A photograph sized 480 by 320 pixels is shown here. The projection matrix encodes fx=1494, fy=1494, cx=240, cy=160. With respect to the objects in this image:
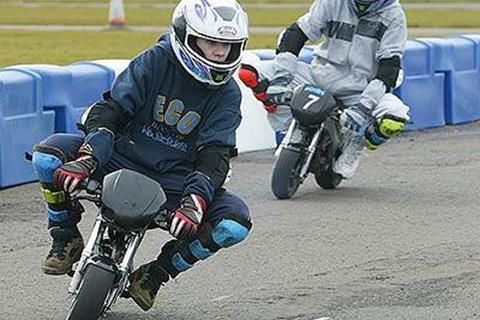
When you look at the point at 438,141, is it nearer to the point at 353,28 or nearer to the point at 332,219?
the point at 353,28

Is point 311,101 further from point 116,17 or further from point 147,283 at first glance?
point 116,17

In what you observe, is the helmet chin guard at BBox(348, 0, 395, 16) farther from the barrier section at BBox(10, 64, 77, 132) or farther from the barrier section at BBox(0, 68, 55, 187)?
the barrier section at BBox(0, 68, 55, 187)

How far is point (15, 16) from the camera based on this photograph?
33.2 m

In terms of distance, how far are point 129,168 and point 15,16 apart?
2692 cm

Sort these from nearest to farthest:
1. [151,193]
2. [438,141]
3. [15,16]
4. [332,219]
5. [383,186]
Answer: [151,193] → [332,219] → [383,186] → [438,141] → [15,16]

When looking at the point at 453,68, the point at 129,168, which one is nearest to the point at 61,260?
the point at 129,168

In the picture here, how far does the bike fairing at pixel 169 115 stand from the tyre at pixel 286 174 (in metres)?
3.46

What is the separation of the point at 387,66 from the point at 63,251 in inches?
167

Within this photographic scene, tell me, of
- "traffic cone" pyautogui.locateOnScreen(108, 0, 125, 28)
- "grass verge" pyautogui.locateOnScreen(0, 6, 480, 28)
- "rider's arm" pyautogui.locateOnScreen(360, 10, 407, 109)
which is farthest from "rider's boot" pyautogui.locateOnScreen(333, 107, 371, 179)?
"grass verge" pyautogui.locateOnScreen(0, 6, 480, 28)

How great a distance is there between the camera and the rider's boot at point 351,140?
1053 centimetres

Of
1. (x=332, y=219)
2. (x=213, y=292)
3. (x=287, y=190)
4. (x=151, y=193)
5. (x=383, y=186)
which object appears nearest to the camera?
(x=151, y=193)

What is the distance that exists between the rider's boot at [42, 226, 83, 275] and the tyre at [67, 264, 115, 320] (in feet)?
2.62

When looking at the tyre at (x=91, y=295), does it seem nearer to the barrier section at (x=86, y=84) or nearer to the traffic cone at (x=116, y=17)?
the barrier section at (x=86, y=84)

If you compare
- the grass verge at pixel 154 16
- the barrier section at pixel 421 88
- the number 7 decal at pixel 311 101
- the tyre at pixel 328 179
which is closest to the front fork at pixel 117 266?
the number 7 decal at pixel 311 101
